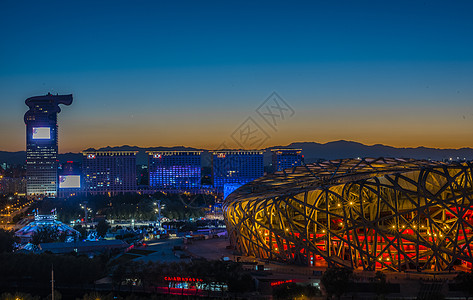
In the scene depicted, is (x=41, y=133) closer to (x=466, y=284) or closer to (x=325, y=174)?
(x=325, y=174)

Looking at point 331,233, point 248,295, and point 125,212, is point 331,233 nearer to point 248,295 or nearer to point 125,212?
point 248,295

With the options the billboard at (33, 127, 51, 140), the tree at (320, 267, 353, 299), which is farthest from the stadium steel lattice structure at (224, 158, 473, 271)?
the billboard at (33, 127, 51, 140)

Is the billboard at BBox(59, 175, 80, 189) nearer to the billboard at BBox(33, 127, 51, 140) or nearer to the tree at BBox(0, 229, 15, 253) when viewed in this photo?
the billboard at BBox(33, 127, 51, 140)

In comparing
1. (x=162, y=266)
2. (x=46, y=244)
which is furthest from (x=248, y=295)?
(x=46, y=244)

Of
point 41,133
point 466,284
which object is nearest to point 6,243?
point 466,284

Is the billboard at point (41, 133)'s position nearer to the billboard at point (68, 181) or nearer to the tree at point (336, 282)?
the billboard at point (68, 181)

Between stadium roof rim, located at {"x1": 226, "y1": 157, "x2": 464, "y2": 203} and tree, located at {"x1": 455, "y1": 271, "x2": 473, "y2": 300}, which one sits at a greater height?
stadium roof rim, located at {"x1": 226, "y1": 157, "x2": 464, "y2": 203}
